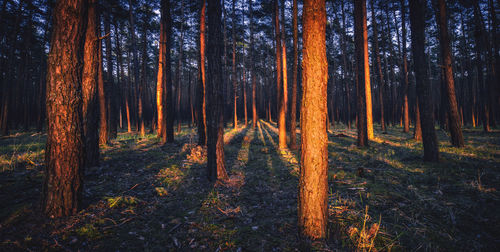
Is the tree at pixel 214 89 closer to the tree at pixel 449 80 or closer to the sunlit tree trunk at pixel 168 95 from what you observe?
the sunlit tree trunk at pixel 168 95

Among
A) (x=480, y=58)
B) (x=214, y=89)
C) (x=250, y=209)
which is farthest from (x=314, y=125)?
(x=480, y=58)

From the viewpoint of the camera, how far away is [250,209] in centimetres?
420

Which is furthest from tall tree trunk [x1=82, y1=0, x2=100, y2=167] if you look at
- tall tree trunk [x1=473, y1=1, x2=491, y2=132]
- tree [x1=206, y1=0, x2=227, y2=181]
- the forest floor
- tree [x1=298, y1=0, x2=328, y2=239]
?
tall tree trunk [x1=473, y1=1, x2=491, y2=132]

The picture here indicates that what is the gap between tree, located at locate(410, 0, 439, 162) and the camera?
682 centimetres

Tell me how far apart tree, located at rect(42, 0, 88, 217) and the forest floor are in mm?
360

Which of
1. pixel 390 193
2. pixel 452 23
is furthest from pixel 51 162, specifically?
pixel 452 23

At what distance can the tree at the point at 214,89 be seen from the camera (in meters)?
5.68

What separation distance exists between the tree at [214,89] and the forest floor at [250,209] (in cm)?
93

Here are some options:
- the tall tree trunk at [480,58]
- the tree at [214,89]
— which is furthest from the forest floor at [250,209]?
the tall tree trunk at [480,58]

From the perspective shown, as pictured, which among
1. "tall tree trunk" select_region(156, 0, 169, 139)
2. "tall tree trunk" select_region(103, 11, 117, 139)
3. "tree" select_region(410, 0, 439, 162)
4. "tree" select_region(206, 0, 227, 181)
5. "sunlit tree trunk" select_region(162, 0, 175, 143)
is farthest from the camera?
"tall tree trunk" select_region(103, 11, 117, 139)

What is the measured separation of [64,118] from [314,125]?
420cm

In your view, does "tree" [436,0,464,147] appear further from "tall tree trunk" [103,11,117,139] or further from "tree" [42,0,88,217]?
"tall tree trunk" [103,11,117,139]

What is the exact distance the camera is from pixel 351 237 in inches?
114

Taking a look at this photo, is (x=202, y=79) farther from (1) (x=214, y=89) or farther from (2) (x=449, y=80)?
(2) (x=449, y=80)
